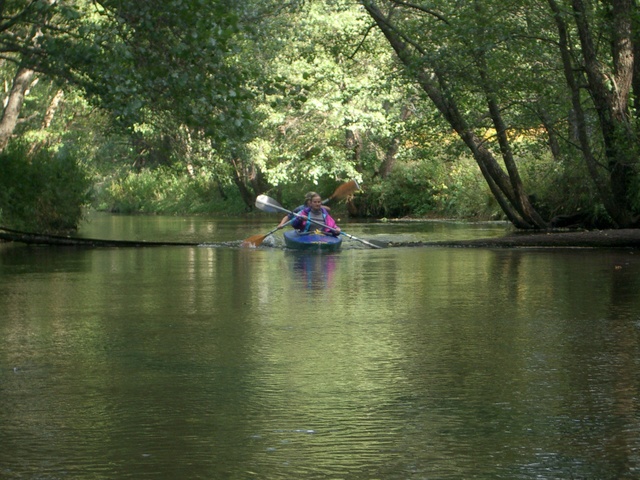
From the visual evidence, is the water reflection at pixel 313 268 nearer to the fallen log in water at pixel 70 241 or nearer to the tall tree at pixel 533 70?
the fallen log in water at pixel 70 241

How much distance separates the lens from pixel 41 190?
38.5 m

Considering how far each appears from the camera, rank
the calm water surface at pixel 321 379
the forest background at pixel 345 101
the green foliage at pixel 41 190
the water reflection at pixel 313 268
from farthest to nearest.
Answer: the green foliage at pixel 41 190 < the forest background at pixel 345 101 < the water reflection at pixel 313 268 < the calm water surface at pixel 321 379

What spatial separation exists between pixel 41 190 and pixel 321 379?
100 feet

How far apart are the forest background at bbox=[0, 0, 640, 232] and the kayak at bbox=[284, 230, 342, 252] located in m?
3.57

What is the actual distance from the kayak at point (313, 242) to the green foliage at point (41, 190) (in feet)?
29.9

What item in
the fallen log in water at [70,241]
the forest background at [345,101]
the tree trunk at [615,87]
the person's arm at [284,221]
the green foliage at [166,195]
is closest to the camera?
the forest background at [345,101]

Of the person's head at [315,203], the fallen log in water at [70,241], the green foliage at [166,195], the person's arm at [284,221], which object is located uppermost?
the green foliage at [166,195]

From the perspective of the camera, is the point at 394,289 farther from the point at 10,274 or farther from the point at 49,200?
the point at 49,200

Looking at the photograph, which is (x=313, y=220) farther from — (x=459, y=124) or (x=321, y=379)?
(x=321, y=379)

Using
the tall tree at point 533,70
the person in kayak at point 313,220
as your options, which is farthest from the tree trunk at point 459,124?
the person in kayak at point 313,220

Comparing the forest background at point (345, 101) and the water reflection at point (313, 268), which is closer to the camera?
the water reflection at point (313, 268)

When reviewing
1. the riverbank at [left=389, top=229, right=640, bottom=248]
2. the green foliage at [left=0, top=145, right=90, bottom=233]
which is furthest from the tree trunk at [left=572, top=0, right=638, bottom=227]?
the green foliage at [left=0, top=145, right=90, bottom=233]

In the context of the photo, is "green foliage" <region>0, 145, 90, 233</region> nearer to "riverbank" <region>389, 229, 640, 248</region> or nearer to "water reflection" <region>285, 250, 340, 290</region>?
"water reflection" <region>285, 250, 340, 290</region>

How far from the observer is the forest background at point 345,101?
78.5 ft
